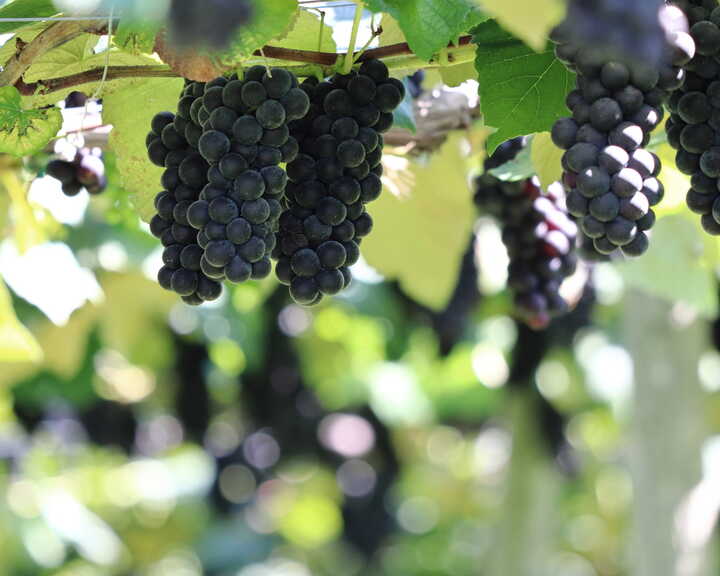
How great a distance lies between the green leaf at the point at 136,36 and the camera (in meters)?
0.95

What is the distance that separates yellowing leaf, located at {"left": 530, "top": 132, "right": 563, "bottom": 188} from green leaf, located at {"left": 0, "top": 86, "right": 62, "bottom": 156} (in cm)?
50

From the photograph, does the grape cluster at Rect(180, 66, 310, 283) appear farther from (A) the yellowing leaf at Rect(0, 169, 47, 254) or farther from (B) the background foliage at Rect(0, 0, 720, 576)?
(A) the yellowing leaf at Rect(0, 169, 47, 254)

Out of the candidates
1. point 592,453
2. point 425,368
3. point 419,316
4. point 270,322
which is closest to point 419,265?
point 419,316

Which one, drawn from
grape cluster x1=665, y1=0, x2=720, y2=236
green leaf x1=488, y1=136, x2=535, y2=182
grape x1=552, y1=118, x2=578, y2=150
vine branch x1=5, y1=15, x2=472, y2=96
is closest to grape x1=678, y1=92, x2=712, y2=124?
grape cluster x1=665, y1=0, x2=720, y2=236

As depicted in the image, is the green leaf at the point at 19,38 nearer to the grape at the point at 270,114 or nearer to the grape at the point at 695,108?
the grape at the point at 270,114

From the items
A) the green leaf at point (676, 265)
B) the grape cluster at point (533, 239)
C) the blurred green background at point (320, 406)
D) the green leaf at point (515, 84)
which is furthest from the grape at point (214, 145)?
the green leaf at point (676, 265)

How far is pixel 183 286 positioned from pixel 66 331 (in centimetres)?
215

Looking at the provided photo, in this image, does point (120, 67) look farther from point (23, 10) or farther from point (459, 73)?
point (459, 73)

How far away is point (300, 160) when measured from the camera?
40.0 inches

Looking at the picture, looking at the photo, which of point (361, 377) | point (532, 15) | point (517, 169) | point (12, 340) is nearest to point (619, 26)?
point (532, 15)

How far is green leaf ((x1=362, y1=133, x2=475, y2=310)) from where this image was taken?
5.46ft

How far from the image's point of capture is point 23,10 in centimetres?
103

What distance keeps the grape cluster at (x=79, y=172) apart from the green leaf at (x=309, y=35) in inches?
17.6

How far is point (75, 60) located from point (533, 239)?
685 millimetres
